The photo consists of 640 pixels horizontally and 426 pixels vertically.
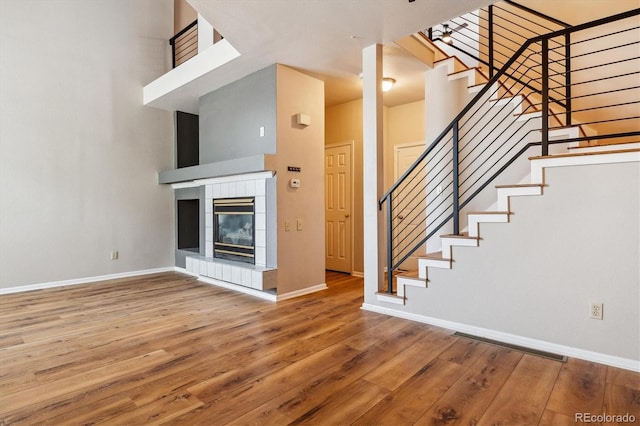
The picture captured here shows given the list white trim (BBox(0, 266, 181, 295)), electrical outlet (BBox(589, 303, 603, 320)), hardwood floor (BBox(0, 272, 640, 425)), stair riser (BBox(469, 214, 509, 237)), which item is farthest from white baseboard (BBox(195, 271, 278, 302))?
electrical outlet (BBox(589, 303, 603, 320))

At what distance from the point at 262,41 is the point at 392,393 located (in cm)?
340

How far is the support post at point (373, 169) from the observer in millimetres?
3664

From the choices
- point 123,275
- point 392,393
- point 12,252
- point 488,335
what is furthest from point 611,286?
point 12,252

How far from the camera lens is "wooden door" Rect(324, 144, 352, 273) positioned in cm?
583

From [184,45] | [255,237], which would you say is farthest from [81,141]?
[255,237]

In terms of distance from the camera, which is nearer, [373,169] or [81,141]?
[373,169]

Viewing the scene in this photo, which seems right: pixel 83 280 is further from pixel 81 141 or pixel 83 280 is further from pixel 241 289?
pixel 241 289

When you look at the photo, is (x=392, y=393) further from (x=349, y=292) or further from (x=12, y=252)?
(x=12, y=252)

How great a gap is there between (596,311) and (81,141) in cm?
636

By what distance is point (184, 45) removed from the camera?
6074 mm

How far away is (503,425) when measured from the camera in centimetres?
174

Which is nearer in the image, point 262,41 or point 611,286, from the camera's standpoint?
point 611,286

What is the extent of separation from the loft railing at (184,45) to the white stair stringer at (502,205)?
5237mm

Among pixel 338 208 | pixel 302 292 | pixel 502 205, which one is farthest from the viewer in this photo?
pixel 338 208
